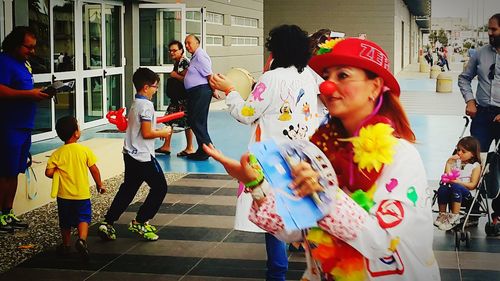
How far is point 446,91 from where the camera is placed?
2672cm

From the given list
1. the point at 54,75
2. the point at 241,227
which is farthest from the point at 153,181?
the point at 54,75

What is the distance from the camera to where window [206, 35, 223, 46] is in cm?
2054

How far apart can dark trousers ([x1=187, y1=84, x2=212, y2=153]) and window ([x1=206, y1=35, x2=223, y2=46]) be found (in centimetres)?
929

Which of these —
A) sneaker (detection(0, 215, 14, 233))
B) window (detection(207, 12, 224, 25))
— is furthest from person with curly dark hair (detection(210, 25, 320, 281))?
window (detection(207, 12, 224, 25))

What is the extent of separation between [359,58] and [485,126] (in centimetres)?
489

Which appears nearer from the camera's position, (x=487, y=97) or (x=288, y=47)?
(x=288, y=47)

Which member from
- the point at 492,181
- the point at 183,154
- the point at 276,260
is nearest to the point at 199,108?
the point at 183,154

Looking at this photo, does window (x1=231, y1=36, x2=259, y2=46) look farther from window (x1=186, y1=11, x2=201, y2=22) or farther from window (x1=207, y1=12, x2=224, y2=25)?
window (x1=186, y1=11, x2=201, y2=22)

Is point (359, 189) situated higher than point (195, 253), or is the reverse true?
point (359, 189)

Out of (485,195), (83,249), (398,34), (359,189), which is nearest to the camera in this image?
(359,189)

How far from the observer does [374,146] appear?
2438mm

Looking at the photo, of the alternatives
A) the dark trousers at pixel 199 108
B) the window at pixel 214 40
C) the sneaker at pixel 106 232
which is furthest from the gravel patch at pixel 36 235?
the window at pixel 214 40

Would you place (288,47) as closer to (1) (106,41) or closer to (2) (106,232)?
(2) (106,232)

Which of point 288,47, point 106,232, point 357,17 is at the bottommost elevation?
point 106,232
